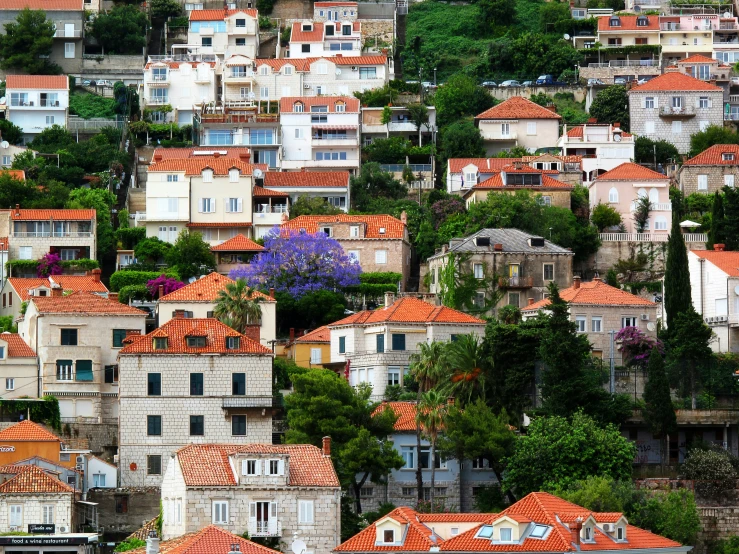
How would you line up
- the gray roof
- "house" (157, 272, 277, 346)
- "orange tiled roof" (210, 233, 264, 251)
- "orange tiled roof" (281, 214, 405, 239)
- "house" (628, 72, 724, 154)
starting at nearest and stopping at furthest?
"house" (157, 272, 277, 346) → the gray roof → "orange tiled roof" (281, 214, 405, 239) → "orange tiled roof" (210, 233, 264, 251) → "house" (628, 72, 724, 154)

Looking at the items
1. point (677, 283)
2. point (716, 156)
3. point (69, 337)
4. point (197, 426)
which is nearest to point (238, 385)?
point (197, 426)

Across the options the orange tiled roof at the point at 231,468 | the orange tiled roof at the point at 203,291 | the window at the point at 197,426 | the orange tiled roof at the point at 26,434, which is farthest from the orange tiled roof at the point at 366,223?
the orange tiled roof at the point at 231,468

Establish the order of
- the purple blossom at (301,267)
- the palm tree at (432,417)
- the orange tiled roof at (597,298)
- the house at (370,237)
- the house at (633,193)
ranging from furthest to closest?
the house at (633,193) → the house at (370,237) → the purple blossom at (301,267) → the orange tiled roof at (597,298) → the palm tree at (432,417)

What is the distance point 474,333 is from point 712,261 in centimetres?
1516

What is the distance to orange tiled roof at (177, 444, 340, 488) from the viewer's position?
91188mm

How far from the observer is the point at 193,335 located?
344 ft

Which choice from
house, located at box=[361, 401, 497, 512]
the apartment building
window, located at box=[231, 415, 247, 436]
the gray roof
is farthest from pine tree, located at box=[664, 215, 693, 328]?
the apartment building

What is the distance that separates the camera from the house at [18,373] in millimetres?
110188

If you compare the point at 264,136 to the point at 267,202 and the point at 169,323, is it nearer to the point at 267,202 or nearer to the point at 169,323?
the point at 267,202

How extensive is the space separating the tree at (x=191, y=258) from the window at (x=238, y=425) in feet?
90.4

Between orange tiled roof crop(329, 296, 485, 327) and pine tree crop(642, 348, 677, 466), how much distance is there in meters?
12.4

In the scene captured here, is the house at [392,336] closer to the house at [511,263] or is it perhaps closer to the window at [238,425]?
the house at [511,263]

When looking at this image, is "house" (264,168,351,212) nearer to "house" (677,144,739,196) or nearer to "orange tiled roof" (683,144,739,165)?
"house" (677,144,739,196)

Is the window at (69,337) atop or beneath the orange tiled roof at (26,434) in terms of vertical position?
atop
